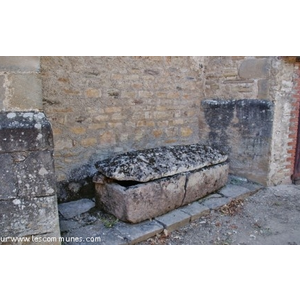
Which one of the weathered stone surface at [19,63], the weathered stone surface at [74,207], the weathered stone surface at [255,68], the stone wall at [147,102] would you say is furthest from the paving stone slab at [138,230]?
the weathered stone surface at [255,68]

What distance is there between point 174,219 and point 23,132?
6.14 feet

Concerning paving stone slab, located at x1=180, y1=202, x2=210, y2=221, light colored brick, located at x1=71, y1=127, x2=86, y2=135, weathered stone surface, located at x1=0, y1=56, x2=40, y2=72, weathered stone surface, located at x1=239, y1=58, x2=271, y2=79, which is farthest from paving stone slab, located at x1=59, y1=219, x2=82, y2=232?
weathered stone surface, located at x1=239, y1=58, x2=271, y2=79

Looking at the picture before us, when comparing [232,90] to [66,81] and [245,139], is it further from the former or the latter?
[66,81]

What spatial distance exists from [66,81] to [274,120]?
290 cm

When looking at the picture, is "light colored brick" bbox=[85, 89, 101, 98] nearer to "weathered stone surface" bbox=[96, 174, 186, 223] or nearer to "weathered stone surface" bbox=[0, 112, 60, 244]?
"weathered stone surface" bbox=[96, 174, 186, 223]

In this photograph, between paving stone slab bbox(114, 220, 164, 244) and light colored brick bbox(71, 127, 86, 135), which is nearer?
paving stone slab bbox(114, 220, 164, 244)

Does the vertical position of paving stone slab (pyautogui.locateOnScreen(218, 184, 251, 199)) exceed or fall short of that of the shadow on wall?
it falls short

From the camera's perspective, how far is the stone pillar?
2.09 metres

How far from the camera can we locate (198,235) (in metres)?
3.03

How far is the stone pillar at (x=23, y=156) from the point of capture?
82.2 inches

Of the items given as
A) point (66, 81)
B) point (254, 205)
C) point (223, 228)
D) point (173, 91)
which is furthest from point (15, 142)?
point (254, 205)

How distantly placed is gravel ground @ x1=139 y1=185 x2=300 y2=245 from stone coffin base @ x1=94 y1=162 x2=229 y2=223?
0.30 metres

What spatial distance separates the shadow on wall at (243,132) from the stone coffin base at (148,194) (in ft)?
3.05

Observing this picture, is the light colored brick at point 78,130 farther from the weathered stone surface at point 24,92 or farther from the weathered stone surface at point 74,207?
the weathered stone surface at point 24,92
